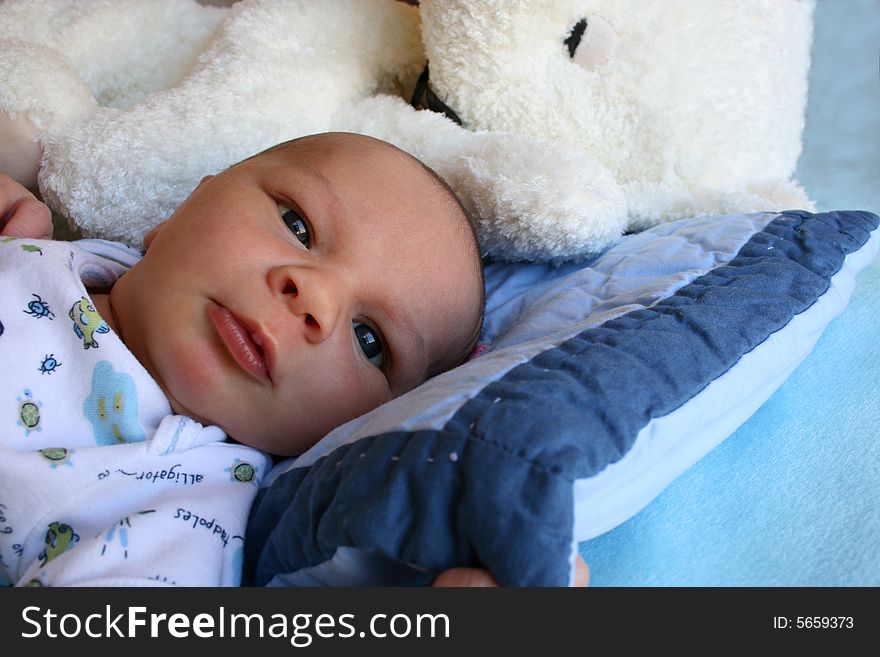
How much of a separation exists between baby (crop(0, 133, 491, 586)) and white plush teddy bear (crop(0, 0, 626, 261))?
0.12 m

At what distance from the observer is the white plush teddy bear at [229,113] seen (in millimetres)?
1029

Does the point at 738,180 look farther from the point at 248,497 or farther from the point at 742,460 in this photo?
the point at 248,497

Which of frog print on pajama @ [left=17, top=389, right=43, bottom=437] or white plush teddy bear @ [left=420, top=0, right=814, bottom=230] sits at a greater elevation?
white plush teddy bear @ [left=420, top=0, right=814, bottom=230]

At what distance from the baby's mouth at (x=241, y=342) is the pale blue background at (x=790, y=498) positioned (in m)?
0.37

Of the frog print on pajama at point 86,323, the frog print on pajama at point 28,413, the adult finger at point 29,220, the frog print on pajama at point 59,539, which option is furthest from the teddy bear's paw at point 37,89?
the frog print on pajama at point 59,539

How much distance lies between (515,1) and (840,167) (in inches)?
30.9

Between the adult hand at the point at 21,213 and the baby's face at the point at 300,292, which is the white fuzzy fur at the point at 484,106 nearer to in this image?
the adult hand at the point at 21,213

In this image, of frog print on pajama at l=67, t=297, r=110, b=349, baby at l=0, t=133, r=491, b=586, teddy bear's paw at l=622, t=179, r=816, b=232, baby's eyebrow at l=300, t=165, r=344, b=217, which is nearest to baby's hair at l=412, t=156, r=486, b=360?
baby at l=0, t=133, r=491, b=586

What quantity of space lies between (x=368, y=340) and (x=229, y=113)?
434 mm

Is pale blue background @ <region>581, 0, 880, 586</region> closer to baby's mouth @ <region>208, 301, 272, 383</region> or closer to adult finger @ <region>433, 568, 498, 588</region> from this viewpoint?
adult finger @ <region>433, 568, 498, 588</region>

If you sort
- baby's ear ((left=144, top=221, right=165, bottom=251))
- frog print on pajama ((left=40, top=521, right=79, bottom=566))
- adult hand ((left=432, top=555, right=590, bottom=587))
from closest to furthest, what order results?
1. adult hand ((left=432, top=555, right=590, bottom=587))
2. frog print on pajama ((left=40, top=521, right=79, bottom=566))
3. baby's ear ((left=144, top=221, right=165, bottom=251))

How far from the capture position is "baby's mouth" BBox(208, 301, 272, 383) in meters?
0.80

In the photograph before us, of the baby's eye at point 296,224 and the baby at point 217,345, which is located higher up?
the baby's eye at point 296,224

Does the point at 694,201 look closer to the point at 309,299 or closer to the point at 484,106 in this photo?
the point at 484,106
